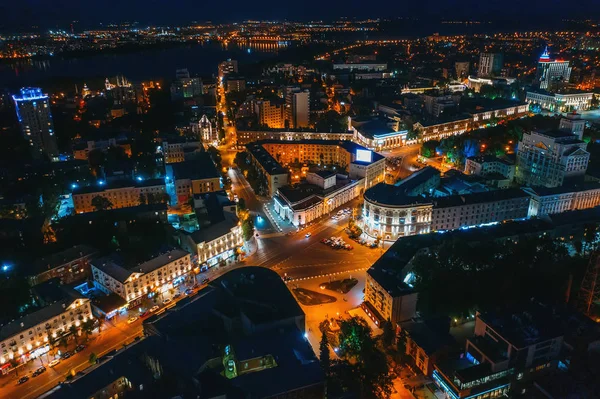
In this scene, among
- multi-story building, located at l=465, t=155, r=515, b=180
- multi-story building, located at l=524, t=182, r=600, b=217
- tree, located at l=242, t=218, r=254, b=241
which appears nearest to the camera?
tree, located at l=242, t=218, r=254, b=241

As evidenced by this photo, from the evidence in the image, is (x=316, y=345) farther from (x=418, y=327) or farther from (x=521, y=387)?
(x=521, y=387)

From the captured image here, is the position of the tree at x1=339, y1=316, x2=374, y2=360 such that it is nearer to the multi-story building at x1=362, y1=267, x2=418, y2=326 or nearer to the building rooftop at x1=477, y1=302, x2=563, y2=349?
the multi-story building at x1=362, y1=267, x2=418, y2=326

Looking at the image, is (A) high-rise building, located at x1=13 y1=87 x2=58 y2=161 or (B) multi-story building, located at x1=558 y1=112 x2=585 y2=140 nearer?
(B) multi-story building, located at x1=558 y1=112 x2=585 y2=140

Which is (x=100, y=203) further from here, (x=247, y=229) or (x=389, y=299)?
(x=389, y=299)

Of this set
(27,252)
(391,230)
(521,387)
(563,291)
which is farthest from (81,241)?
(563,291)

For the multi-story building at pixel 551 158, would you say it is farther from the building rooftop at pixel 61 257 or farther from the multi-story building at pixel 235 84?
the multi-story building at pixel 235 84

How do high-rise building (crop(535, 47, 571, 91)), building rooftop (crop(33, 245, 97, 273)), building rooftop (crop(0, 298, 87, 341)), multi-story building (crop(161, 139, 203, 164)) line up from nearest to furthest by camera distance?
1. building rooftop (crop(0, 298, 87, 341))
2. building rooftop (crop(33, 245, 97, 273))
3. multi-story building (crop(161, 139, 203, 164))
4. high-rise building (crop(535, 47, 571, 91))

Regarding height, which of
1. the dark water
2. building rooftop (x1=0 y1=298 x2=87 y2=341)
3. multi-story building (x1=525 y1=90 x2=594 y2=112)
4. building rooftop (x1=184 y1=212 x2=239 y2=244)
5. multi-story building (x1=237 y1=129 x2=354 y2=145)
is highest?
the dark water

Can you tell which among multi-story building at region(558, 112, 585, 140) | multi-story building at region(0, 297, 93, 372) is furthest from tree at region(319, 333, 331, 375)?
multi-story building at region(558, 112, 585, 140)
